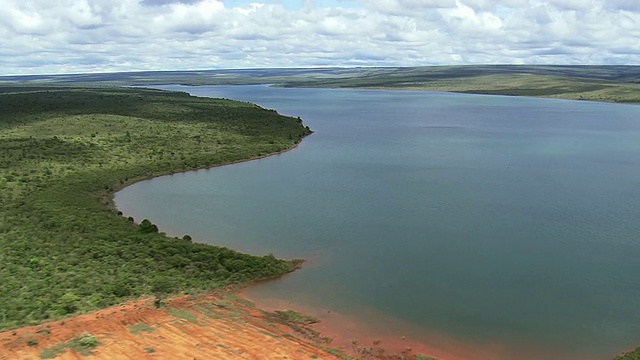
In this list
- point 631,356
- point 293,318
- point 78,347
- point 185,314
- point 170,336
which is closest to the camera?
point 78,347

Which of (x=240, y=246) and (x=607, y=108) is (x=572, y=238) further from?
(x=607, y=108)

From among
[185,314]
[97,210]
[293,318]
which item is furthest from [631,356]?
[97,210]

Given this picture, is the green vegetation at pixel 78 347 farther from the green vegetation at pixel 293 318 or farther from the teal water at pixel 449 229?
the teal water at pixel 449 229

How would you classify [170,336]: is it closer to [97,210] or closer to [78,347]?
[78,347]

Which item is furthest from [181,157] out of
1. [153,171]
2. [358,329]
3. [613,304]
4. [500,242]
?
[613,304]

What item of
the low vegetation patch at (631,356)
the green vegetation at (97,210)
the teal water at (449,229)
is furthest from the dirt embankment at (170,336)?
the low vegetation patch at (631,356)

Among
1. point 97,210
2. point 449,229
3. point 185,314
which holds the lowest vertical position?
point 449,229
